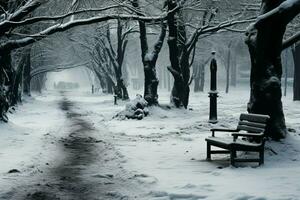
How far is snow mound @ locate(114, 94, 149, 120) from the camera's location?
64.4 ft

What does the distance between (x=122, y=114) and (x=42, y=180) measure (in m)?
11.9

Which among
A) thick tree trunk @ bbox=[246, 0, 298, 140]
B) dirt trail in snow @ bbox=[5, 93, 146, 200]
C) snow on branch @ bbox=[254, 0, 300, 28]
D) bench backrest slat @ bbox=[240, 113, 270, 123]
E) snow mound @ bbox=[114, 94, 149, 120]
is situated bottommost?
dirt trail in snow @ bbox=[5, 93, 146, 200]

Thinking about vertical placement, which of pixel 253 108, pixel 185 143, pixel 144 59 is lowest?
pixel 185 143

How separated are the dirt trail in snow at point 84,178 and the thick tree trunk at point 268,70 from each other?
3748 mm

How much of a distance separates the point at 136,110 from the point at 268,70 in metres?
9.65

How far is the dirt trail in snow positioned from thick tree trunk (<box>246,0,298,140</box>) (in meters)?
3.75

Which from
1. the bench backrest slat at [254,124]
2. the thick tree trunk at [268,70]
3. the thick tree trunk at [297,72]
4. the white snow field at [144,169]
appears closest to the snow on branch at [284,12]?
the thick tree trunk at [268,70]

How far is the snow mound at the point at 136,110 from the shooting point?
19.6 m

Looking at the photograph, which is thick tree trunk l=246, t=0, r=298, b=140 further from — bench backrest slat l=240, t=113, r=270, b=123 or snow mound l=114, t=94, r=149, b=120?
snow mound l=114, t=94, r=149, b=120

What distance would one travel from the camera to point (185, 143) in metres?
12.8

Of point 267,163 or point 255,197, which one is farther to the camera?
point 267,163

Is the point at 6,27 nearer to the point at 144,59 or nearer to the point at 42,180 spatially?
the point at 42,180

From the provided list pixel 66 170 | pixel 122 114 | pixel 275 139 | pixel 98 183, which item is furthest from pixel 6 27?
pixel 122 114

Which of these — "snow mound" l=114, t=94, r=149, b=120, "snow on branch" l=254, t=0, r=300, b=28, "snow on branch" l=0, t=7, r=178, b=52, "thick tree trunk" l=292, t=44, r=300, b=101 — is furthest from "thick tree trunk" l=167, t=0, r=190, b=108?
"snow on branch" l=254, t=0, r=300, b=28
